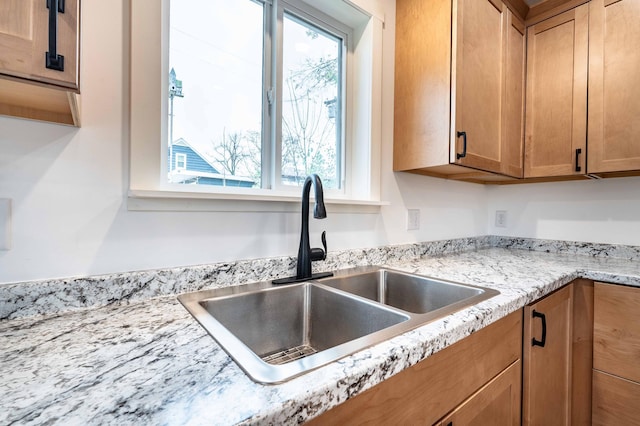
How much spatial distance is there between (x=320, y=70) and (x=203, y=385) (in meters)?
1.34

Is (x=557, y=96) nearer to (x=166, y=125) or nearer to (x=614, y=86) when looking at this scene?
(x=614, y=86)

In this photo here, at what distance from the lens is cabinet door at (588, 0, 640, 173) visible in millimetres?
1400

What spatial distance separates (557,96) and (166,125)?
76.3 inches

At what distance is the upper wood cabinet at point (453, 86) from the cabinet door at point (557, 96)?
22cm

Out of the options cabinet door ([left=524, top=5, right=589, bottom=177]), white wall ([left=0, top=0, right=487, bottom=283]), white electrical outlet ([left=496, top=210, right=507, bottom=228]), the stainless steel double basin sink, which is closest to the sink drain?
the stainless steel double basin sink

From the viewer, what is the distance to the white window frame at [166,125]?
2.66 feet

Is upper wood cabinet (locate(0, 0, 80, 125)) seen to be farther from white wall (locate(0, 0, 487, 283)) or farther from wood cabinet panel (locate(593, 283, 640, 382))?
wood cabinet panel (locate(593, 283, 640, 382))

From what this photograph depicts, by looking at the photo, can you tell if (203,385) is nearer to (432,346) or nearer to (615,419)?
(432,346)

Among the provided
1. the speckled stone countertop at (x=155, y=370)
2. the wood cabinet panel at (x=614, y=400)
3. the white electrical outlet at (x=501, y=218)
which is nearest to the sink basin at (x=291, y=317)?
the speckled stone countertop at (x=155, y=370)

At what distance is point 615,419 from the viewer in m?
1.20

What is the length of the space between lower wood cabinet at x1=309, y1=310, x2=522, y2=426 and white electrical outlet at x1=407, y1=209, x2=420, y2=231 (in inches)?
27.1

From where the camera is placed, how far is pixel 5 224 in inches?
26.1

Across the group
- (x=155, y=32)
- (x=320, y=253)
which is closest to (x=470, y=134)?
(x=320, y=253)

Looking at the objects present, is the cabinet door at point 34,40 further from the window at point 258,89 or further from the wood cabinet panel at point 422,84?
the wood cabinet panel at point 422,84
